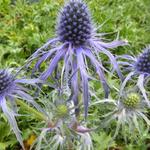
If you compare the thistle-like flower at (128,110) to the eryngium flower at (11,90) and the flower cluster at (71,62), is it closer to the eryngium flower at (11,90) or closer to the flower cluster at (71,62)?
the flower cluster at (71,62)

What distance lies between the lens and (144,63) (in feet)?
4.59

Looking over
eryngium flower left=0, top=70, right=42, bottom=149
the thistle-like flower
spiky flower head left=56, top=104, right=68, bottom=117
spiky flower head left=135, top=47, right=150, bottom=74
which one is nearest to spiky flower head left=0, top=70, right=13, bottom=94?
eryngium flower left=0, top=70, right=42, bottom=149

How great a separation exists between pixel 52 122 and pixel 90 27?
0.36 m

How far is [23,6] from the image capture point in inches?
127

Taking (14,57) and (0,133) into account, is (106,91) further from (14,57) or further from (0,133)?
(14,57)

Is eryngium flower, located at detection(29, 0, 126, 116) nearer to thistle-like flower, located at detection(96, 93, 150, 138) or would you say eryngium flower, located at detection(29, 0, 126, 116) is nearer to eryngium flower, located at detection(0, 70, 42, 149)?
eryngium flower, located at detection(0, 70, 42, 149)

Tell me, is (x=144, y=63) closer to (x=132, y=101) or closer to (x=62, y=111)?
(x=132, y=101)

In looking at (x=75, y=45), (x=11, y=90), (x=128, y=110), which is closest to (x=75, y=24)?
(x=75, y=45)

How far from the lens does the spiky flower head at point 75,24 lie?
1.17 m

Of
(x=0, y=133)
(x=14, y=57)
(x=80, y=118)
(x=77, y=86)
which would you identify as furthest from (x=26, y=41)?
(x=77, y=86)

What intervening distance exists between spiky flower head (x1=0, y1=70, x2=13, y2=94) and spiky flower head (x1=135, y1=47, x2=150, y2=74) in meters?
0.47

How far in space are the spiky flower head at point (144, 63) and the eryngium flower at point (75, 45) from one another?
264 mm

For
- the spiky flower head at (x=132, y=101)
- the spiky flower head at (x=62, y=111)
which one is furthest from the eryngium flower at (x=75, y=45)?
the spiky flower head at (x=132, y=101)

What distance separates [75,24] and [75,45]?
0.06 meters
